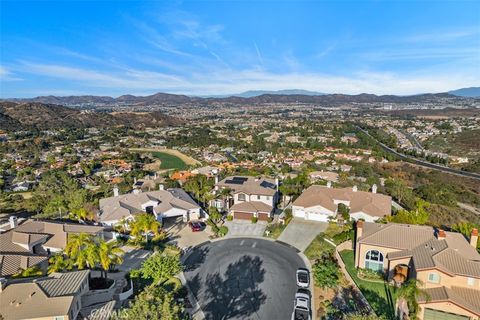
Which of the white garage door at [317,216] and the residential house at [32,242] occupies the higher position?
the residential house at [32,242]

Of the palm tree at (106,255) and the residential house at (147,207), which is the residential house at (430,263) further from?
the residential house at (147,207)

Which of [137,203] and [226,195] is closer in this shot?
[137,203]

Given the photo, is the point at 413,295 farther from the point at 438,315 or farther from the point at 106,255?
the point at 106,255

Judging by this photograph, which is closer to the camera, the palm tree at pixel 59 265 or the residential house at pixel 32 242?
the palm tree at pixel 59 265

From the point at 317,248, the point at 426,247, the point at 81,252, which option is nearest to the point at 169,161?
the point at 317,248

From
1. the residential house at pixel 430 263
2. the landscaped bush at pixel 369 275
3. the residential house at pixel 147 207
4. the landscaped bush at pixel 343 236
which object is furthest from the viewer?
the residential house at pixel 147 207

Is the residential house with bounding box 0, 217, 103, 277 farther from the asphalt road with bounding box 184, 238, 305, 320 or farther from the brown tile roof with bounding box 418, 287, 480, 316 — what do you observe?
the brown tile roof with bounding box 418, 287, 480, 316

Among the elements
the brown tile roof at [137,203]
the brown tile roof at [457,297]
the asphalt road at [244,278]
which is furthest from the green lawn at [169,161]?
the brown tile roof at [457,297]

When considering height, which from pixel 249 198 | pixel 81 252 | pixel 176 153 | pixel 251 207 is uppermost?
pixel 81 252
